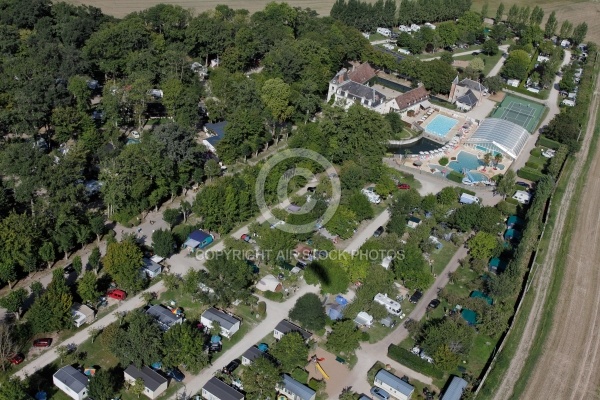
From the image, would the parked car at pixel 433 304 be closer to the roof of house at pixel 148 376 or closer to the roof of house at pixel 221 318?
the roof of house at pixel 221 318

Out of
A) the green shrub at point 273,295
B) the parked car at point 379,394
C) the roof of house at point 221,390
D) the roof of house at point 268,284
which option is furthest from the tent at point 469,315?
the roof of house at point 221,390

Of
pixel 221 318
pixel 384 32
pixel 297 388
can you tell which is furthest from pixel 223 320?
pixel 384 32

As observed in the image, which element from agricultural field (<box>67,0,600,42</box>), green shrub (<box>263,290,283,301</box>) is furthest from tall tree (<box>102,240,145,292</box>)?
agricultural field (<box>67,0,600,42</box>)

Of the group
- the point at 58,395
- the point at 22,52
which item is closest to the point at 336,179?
the point at 58,395

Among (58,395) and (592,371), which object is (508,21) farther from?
(58,395)

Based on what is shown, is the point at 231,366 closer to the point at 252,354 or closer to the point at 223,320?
the point at 252,354
